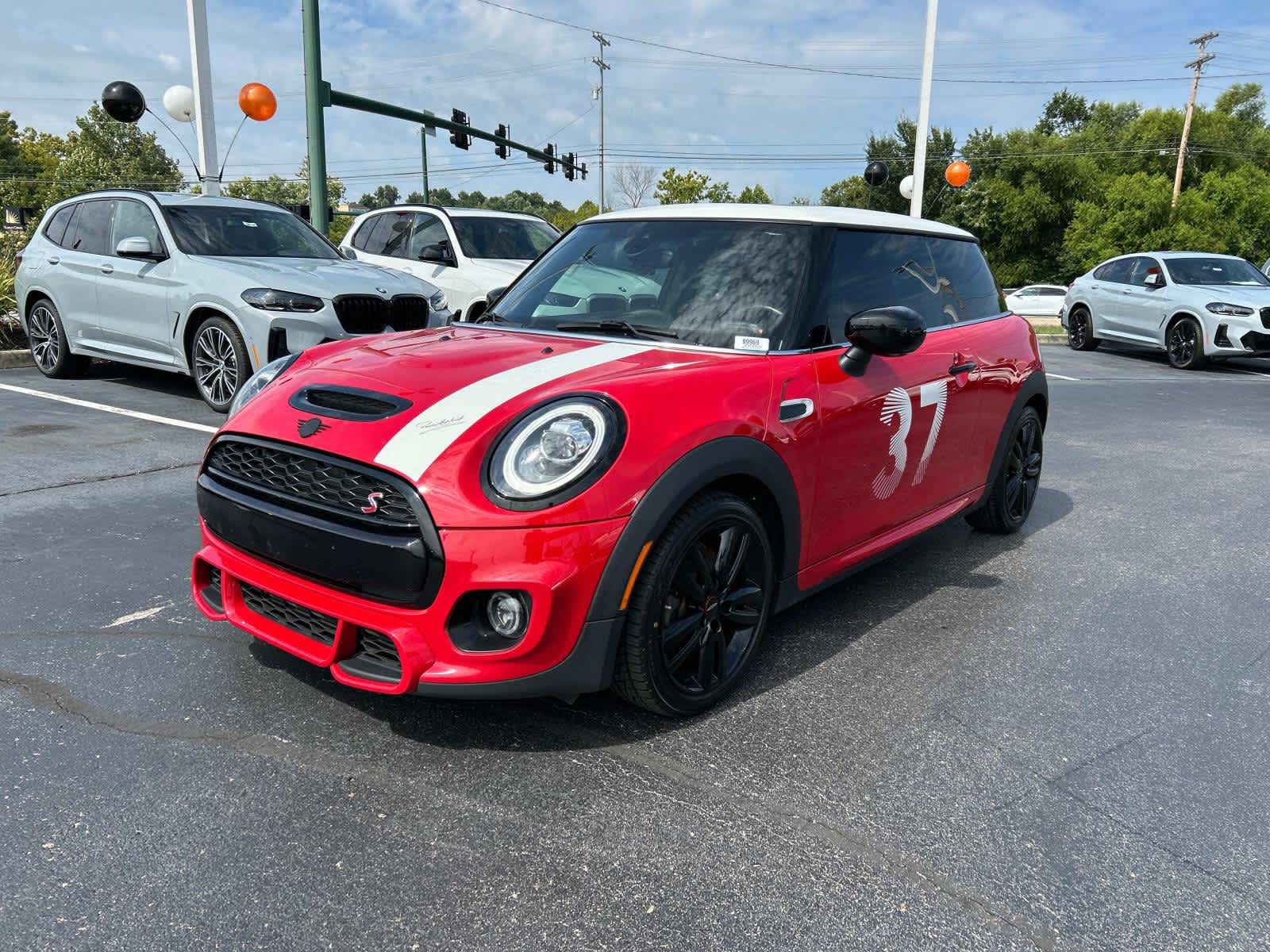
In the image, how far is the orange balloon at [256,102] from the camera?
13484mm

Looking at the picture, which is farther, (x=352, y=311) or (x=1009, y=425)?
(x=352, y=311)

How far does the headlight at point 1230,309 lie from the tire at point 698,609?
12248 mm

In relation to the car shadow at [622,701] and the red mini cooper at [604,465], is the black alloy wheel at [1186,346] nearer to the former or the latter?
the car shadow at [622,701]

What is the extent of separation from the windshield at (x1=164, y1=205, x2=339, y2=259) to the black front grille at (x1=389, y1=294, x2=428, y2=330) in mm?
1375

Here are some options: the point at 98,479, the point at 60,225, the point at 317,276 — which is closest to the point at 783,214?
the point at 98,479

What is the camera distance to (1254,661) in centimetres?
355

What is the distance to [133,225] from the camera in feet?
26.5

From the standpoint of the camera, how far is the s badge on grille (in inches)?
106

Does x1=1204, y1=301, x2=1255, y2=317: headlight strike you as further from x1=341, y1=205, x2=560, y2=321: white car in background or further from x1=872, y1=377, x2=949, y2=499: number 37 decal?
x1=872, y1=377, x2=949, y2=499: number 37 decal

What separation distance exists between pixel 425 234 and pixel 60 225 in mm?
3407

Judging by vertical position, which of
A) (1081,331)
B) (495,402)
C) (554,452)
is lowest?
(1081,331)

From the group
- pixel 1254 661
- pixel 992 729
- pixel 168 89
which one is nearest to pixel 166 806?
pixel 992 729

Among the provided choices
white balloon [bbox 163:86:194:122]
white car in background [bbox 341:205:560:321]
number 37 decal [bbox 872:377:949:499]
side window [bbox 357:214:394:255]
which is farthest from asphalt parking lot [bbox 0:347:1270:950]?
white balloon [bbox 163:86:194:122]

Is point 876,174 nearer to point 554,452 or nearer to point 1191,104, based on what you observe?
point 554,452
